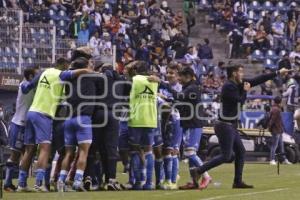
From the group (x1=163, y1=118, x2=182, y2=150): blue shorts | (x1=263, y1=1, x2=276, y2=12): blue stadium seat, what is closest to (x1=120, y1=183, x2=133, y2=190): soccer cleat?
(x1=163, y1=118, x2=182, y2=150): blue shorts

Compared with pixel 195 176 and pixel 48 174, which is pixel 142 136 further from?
pixel 48 174

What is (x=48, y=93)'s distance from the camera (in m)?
18.5

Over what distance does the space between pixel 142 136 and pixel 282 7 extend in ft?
78.5

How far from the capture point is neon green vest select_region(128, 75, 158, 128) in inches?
758

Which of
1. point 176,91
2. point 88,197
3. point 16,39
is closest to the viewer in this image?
point 88,197

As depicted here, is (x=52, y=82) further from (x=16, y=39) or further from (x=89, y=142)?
(x=16, y=39)

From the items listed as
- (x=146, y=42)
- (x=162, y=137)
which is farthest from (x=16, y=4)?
(x=162, y=137)

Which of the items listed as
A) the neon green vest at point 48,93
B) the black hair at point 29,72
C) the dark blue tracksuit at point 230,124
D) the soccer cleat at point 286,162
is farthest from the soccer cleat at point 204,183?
the soccer cleat at point 286,162

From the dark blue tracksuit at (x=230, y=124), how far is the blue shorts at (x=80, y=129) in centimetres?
199

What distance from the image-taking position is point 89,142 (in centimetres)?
1828

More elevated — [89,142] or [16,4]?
[16,4]

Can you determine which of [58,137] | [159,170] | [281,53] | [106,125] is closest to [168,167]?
[159,170]

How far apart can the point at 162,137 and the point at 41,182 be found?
2.37 m

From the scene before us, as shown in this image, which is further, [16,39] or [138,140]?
[16,39]
